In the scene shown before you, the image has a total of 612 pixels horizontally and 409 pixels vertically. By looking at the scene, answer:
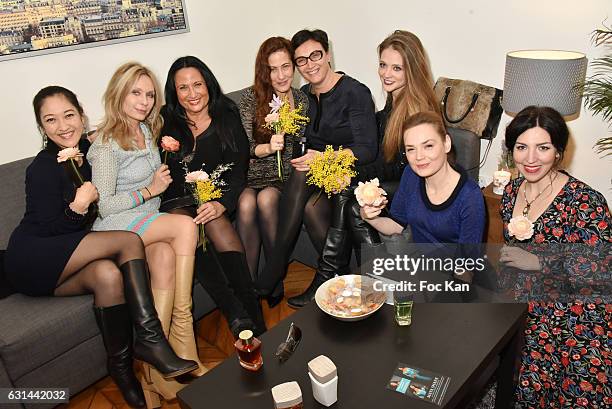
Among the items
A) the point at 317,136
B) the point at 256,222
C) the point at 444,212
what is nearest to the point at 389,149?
the point at 317,136

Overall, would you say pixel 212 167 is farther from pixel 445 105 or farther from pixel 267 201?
pixel 445 105

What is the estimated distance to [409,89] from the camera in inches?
120

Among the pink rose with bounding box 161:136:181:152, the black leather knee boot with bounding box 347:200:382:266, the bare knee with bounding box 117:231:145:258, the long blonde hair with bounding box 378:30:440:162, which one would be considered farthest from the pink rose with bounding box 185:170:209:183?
the long blonde hair with bounding box 378:30:440:162

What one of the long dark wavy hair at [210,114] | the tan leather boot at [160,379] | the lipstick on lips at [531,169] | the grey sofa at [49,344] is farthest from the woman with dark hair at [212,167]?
the lipstick on lips at [531,169]

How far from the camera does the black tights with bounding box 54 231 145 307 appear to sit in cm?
250

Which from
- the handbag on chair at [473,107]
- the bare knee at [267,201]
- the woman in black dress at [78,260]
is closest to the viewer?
the woman in black dress at [78,260]

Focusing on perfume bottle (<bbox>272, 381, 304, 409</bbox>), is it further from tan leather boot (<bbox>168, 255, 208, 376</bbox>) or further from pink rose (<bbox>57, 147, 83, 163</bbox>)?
pink rose (<bbox>57, 147, 83, 163</bbox>)

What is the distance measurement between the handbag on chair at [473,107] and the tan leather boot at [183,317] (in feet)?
6.77

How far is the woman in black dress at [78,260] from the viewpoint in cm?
249

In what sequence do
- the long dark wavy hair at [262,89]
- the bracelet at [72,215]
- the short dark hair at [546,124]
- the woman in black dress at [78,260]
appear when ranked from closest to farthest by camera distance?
1. the short dark hair at [546,124]
2. the woman in black dress at [78,260]
3. the bracelet at [72,215]
4. the long dark wavy hair at [262,89]

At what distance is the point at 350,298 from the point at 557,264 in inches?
34.9

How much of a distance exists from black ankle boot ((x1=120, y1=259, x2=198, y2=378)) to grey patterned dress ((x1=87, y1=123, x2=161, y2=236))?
317 millimetres

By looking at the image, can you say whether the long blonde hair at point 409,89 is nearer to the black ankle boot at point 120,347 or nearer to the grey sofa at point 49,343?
the black ankle boot at point 120,347

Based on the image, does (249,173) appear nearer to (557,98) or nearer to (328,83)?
(328,83)
